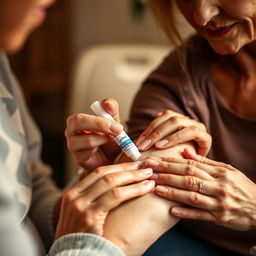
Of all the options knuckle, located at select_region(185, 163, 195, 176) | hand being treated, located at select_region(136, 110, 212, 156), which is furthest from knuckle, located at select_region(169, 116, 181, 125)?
knuckle, located at select_region(185, 163, 195, 176)

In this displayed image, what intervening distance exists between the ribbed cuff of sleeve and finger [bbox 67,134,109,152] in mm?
210

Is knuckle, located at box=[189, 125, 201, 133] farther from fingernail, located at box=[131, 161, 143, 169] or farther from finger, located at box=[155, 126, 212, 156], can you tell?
fingernail, located at box=[131, 161, 143, 169]

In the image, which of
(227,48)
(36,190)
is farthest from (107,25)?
(227,48)

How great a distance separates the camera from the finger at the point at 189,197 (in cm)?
92

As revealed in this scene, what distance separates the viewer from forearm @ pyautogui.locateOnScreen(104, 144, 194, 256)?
900 millimetres

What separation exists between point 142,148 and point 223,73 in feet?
1.11

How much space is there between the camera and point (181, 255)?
1073mm

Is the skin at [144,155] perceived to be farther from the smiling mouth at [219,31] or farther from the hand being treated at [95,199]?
the smiling mouth at [219,31]

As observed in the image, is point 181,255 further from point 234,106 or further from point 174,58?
point 174,58

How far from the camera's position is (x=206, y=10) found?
1.02 m

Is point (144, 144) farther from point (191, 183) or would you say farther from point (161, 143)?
point (191, 183)

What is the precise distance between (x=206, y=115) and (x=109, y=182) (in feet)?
1.22

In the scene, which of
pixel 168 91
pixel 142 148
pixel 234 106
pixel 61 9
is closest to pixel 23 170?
pixel 142 148

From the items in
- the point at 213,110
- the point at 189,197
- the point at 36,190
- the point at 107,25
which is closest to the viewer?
the point at 189,197
